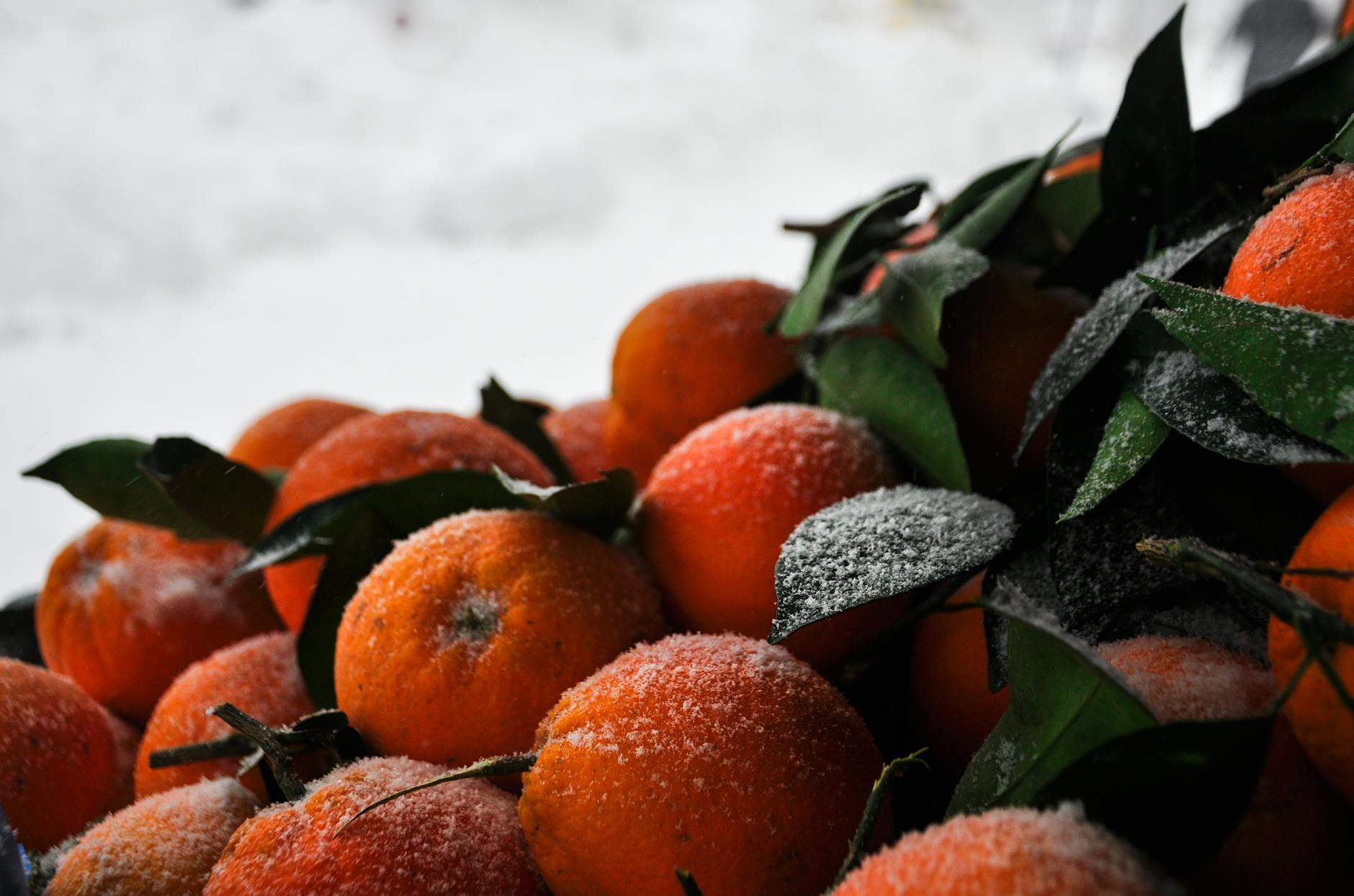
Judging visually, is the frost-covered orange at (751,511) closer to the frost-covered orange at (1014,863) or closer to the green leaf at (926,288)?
the green leaf at (926,288)

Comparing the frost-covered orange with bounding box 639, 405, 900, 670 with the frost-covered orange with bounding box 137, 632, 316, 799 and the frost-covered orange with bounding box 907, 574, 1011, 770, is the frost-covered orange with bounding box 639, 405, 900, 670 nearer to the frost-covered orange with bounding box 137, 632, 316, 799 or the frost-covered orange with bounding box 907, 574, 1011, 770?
the frost-covered orange with bounding box 907, 574, 1011, 770

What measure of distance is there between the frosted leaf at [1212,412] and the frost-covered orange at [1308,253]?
37 millimetres

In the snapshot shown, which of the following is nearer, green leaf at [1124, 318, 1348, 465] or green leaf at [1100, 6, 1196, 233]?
green leaf at [1124, 318, 1348, 465]

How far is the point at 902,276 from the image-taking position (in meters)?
0.58

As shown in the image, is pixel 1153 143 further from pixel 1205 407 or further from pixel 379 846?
pixel 379 846

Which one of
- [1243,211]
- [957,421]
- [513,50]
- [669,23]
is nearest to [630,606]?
[957,421]

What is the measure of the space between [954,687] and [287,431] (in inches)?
24.6

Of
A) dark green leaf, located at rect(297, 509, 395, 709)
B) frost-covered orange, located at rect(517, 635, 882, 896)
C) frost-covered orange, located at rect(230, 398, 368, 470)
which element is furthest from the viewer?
frost-covered orange, located at rect(230, 398, 368, 470)

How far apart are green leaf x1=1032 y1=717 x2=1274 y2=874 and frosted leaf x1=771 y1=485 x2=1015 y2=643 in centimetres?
12

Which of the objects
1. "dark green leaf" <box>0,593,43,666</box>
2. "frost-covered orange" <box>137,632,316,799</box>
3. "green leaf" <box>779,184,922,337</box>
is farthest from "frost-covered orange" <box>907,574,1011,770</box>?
"dark green leaf" <box>0,593,43,666</box>

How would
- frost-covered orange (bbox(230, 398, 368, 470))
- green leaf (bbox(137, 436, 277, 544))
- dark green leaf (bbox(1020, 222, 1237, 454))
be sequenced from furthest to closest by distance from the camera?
frost-covered orange (bbox(230, 398, 368, 470)), green leaf (bbox(137, 436, 277, 544)), dark green leaf (bbox(1020, 222, 1237, 454))

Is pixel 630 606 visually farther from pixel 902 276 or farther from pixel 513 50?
pixel 513 50

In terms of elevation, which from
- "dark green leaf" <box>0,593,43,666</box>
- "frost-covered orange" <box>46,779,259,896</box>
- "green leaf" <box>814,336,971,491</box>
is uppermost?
"green leaf" <box>814,336,971,491</box>

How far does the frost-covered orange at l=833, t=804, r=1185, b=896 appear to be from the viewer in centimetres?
24
